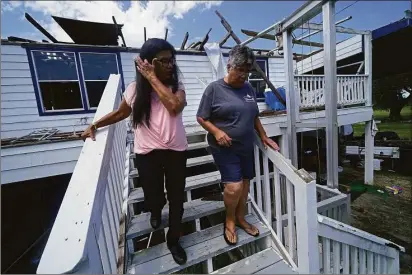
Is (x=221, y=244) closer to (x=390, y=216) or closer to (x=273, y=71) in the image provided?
(x=390, y=216)

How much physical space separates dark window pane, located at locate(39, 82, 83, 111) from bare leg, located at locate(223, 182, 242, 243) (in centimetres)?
571

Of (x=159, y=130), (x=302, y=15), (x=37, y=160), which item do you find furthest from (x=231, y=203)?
(x=37, y=160)

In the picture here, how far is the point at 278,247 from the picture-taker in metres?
1.94

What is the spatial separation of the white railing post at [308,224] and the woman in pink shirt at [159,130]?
→ 945 millimetres

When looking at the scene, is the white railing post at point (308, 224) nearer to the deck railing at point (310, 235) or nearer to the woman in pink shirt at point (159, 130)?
the deck railing at point (310, 235)

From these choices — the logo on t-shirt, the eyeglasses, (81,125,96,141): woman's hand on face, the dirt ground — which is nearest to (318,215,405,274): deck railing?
the logo on t-shirt

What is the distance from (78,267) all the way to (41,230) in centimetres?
677

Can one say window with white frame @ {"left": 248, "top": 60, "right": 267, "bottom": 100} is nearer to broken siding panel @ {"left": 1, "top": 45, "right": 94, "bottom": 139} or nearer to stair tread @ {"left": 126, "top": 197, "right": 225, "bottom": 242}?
stair tread @ {"left": 126, "top": 197, "right": 225, "bottom": 242}

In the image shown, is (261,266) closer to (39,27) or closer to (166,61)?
(166,61)

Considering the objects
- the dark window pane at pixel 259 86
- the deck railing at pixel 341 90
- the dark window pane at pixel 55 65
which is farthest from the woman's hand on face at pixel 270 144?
the dark window pane at pixel 259 86

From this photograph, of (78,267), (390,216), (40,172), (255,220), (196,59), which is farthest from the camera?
(196,59)

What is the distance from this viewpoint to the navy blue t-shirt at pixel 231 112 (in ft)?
5.80

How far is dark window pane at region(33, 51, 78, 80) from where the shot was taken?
531 centimetres

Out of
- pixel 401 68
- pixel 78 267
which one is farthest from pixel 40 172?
pixel 401 68
